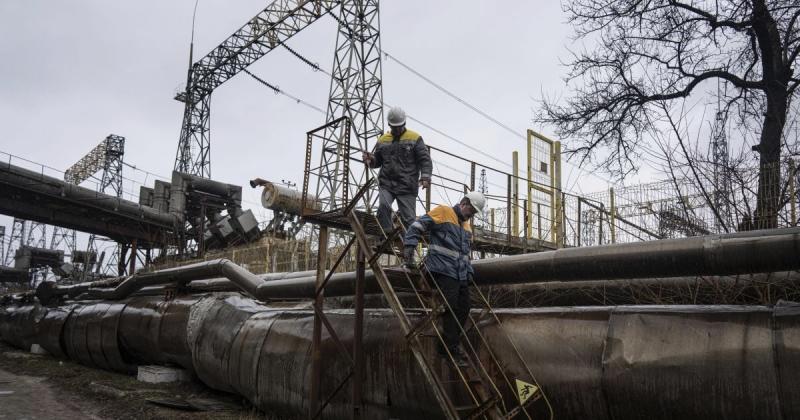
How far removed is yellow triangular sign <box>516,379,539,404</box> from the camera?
4.79 m

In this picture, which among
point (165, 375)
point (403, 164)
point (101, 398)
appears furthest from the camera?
point (165, 375)

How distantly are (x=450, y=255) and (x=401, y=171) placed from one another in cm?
145

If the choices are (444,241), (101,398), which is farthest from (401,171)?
(101,398)

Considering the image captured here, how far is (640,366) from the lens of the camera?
4480mm

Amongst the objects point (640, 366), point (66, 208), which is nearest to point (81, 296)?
point (66, 208)

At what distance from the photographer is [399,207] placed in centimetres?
657

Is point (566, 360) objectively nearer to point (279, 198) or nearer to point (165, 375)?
point (165, 375)

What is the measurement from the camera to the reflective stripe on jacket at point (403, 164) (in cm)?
650

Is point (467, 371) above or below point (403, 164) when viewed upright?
below

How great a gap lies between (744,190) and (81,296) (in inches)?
612

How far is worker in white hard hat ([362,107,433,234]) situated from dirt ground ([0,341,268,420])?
361cm

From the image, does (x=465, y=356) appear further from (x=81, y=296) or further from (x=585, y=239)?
(x=81, y=296)

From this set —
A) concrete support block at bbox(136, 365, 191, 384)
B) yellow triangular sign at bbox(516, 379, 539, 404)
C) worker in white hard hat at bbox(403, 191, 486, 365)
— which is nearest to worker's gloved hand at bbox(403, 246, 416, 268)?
worker in white hard hat at bbox(403, 191, 486, 365)

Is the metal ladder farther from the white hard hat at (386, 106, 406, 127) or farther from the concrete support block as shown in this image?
the concrete support block
